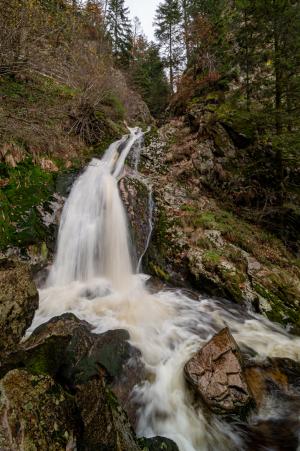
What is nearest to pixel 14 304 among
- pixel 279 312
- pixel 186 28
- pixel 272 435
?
pixel 272 435

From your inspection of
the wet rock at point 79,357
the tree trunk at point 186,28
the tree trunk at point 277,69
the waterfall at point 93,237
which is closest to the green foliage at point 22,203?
the waterfall at point 93,237

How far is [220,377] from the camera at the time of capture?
386cm

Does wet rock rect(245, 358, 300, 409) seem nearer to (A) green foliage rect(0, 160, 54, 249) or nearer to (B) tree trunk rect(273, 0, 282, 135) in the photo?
(A) green foliage rect(0, 160, 54, 249)

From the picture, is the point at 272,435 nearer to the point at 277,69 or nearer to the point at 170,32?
the point at 277,69

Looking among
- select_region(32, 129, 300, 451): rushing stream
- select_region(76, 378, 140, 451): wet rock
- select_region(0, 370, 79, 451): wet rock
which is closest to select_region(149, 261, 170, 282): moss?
select_region(32, 129, 300, 451): rushing stream

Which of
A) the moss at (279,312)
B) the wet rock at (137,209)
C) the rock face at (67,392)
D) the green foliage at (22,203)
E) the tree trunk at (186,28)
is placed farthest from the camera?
the tree trunk at (186,28)

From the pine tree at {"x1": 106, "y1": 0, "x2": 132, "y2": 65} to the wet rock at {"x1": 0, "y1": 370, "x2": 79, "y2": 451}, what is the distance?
31902 mm

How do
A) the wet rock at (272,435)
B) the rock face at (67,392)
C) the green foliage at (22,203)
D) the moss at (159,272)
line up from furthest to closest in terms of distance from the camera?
the moss at (159,272) < the green foliage at (22,203) < the wet rock at (272,435) < the rock face at (67,392)

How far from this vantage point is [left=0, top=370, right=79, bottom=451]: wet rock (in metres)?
2.27

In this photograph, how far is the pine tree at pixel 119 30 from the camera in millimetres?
29312

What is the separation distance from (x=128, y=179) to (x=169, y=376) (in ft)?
22.3

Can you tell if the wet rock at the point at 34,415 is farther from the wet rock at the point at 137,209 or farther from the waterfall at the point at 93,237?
the wet rock at the point at 137,209

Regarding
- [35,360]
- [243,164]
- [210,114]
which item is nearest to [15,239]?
[35,360]

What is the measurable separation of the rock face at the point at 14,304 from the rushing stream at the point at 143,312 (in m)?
0.80
